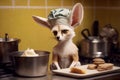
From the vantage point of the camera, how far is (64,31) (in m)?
1.31

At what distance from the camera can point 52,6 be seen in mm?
1726

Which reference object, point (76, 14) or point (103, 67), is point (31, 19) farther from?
point (103, 67)

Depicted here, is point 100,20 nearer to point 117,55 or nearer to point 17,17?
point 117,55

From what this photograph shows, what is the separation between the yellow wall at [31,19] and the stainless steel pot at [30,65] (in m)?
0.32

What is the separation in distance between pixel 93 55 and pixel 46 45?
27 centimetres

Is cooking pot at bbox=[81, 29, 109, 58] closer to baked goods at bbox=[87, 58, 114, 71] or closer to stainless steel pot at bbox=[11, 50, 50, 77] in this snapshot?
baked goods at bbox=[87, 58, 114, 71]

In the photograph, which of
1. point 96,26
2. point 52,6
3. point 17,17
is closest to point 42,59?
point 17,17

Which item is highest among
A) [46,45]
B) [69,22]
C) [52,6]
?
[52,6]

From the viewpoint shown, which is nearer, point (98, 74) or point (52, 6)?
point (98, 74)

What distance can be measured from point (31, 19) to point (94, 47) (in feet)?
1.29

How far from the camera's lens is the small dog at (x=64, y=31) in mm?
1307

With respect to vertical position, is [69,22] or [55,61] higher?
[69,22]

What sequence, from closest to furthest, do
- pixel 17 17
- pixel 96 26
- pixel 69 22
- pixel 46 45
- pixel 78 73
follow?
pixel 78 73, pixel 69 22, pixel 17 17, pixel 46 45, pixel 96 26

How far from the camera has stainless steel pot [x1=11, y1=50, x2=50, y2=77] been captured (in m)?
1.20
